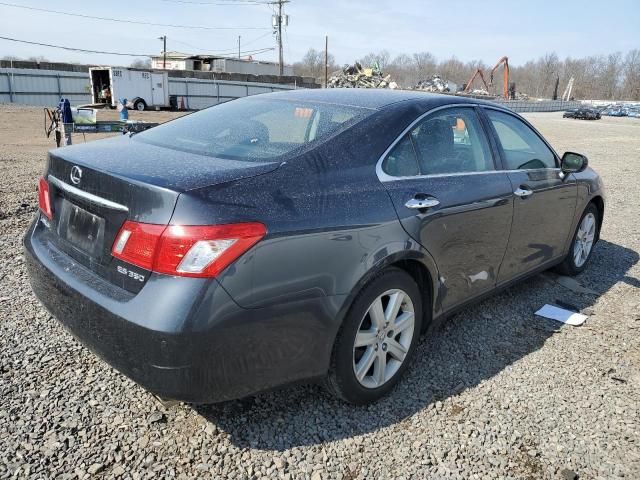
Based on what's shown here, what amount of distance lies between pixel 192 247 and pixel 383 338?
1.21 m

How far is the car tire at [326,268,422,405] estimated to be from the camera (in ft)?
8.14

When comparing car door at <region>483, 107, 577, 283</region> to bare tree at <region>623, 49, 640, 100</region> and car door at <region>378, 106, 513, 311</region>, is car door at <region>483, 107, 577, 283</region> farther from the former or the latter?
bare tree at <region>623, 49, 640, 100</region>

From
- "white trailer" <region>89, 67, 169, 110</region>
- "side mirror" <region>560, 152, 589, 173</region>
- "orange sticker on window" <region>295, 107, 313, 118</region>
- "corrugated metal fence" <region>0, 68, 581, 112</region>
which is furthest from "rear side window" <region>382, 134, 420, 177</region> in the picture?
"white trailer" <region>89, 67, 169, 110</region>

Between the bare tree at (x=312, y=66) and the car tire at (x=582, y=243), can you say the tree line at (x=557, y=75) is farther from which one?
the car tire at (x=582, y=243)

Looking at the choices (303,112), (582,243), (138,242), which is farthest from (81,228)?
(582,243)

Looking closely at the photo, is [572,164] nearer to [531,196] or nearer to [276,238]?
[531,196]

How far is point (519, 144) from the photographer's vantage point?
3.90 meters

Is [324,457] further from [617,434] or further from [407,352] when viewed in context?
[617,434]

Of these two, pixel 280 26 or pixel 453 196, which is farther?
pixel 280 26

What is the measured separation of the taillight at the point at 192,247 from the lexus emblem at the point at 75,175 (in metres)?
0.54

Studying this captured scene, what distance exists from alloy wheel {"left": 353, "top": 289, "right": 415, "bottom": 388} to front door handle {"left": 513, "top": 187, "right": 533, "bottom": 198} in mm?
1298

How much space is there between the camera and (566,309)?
Result: 4.16 m

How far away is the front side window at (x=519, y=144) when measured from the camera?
144 inches

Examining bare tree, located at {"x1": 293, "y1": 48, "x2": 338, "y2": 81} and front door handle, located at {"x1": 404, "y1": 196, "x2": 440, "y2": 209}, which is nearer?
front door handle, located at {"x1": 404, "y1": 196, "x2": 440, "y2": 209}
